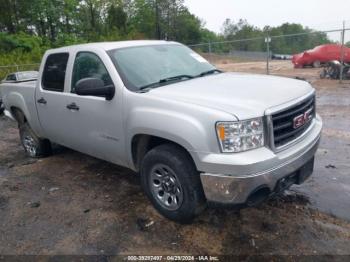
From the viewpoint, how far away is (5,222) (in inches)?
153

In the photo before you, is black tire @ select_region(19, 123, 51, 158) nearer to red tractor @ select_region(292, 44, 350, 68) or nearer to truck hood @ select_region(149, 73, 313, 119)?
truck hood @ select_region(149, 73, 313, 119)

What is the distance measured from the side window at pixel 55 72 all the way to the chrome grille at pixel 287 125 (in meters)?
2.89

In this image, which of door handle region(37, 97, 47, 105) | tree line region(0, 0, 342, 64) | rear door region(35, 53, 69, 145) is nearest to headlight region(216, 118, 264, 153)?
rear door region(35, 53, 69, 145)

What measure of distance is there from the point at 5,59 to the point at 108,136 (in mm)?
21869

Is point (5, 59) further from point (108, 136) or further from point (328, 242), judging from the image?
point (328, 242)

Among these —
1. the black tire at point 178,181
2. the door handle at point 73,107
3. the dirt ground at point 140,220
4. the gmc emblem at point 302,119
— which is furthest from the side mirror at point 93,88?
the gmc emblem at point 302,119

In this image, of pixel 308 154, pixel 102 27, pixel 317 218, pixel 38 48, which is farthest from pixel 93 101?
pixel 102 27

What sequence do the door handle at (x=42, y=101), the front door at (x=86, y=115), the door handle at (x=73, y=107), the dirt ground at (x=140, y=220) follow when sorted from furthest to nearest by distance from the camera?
the door handle at (x=42, y=101) < the door handle at (x=73, y=107) < the front door at (x=86, y=115) < the dirt ground at (x=140, y=220)

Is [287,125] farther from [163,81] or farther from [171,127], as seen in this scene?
[163,81]

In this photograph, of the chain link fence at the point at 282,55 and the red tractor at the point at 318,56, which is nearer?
the chain link fence at the point at 282,55

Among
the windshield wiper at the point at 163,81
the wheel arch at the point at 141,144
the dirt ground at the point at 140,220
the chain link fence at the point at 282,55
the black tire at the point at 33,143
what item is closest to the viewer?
the dirt ground at the point at 140,220

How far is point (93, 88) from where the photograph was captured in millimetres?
3615

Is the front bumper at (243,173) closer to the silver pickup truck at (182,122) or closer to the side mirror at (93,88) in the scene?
the silver pickup truck at (182,122)

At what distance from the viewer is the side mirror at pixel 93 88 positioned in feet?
11.8
